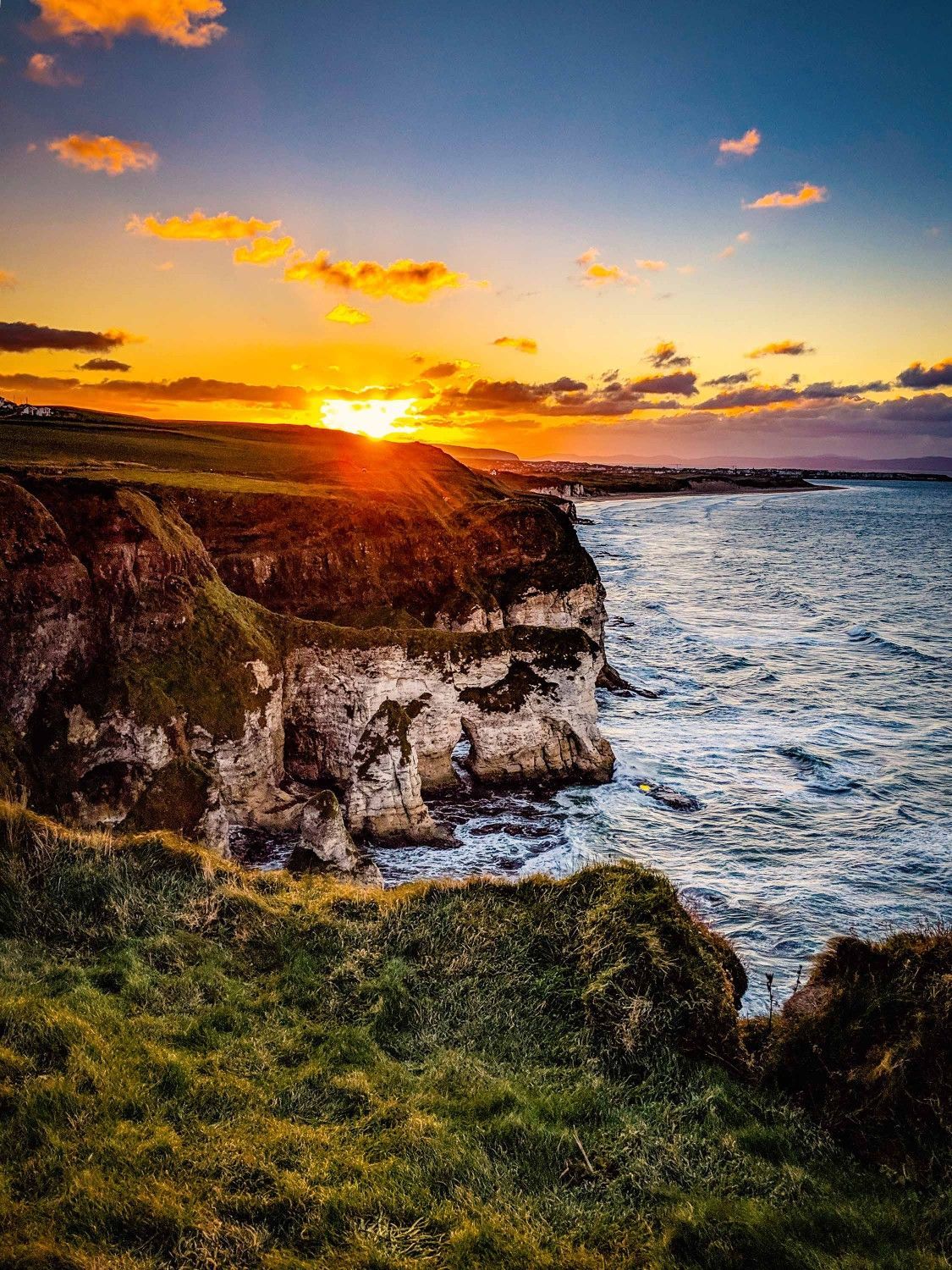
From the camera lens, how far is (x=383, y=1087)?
7.79 metres

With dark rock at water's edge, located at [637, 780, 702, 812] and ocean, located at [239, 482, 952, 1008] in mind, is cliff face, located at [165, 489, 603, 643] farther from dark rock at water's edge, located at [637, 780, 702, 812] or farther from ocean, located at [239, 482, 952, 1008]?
dark rock at water's edge, located at [637, 780, 702, 812]

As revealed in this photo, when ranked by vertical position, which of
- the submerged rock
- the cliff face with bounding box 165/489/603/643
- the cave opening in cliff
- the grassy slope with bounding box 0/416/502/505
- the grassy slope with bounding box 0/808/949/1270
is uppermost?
the grassy slope with bounding box 0/416/502/505

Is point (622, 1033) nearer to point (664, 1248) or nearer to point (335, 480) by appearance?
point (664, 1248)

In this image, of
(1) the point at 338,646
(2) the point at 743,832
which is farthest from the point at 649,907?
(2) the point at 743,832

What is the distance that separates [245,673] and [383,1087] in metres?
13.8

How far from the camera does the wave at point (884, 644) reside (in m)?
46.1

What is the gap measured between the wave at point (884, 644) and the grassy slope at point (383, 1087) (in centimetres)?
4384

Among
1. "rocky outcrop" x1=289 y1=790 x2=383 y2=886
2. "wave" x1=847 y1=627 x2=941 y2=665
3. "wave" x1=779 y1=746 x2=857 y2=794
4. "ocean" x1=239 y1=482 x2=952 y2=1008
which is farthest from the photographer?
"wave" x1=847 y1=627 x2=941 y2=665

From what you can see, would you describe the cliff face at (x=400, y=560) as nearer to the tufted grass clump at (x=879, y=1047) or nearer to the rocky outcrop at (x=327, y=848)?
the rocky outcrop at (x=327, y=848)

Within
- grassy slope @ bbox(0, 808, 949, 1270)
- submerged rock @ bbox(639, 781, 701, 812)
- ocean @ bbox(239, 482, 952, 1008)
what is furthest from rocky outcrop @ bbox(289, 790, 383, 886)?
submerged rock @ bbox(639, 781, 701, 812)

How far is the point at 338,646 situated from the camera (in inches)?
858

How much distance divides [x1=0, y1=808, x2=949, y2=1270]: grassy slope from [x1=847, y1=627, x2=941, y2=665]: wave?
4384cm

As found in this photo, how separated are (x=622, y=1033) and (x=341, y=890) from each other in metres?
5.33

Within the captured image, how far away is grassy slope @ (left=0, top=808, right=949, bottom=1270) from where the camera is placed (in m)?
5.73
